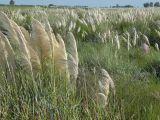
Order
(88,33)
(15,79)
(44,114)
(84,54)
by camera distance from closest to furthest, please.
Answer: (44,114), (15,79), (84,54), (88,33)

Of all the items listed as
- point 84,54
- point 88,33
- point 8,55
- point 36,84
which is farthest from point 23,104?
point 88,33

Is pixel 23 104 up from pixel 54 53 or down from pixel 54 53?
down

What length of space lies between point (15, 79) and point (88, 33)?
22.9 ft

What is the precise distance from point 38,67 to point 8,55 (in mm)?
241

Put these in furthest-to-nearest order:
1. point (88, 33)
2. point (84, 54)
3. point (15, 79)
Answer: point (88, 33) < point (84, 54) < point (15, 79)

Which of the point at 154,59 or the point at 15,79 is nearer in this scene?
the point at 15,79

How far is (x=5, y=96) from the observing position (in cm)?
344

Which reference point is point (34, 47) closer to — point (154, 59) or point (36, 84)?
point (36, 84)

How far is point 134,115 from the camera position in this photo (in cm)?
335

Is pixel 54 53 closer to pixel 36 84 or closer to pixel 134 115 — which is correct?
pixel 36 84

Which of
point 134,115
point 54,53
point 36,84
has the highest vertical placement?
point 54,53

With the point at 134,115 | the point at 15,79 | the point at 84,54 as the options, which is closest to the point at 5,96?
the point at 15,79

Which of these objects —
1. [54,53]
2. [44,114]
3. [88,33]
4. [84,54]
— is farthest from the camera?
[88,33]

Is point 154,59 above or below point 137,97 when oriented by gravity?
below
